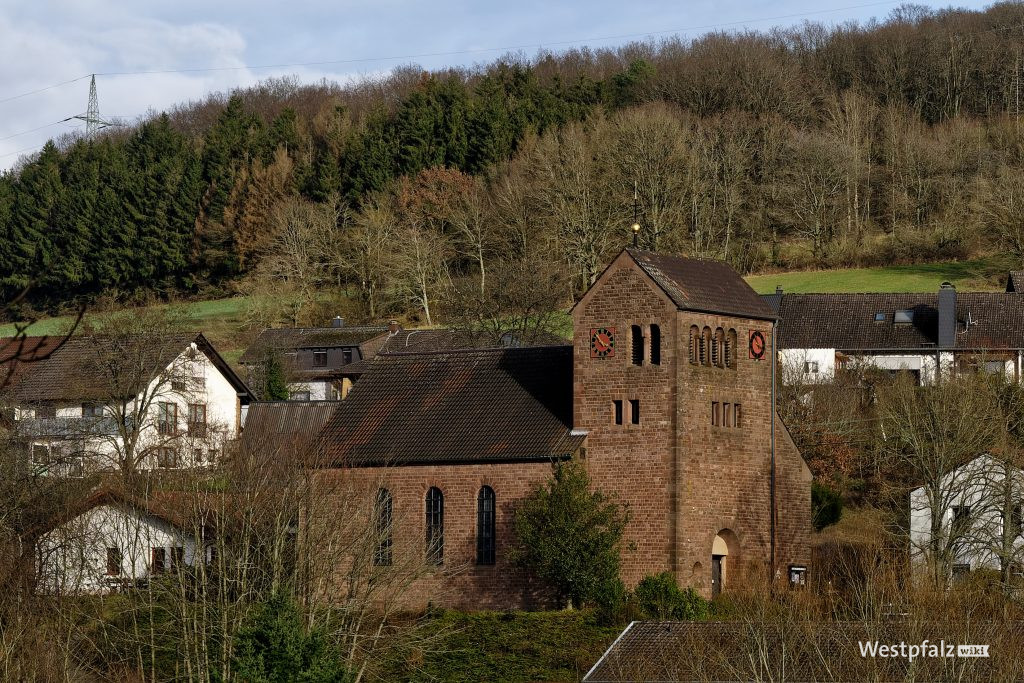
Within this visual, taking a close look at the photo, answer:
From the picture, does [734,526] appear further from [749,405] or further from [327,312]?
[327,312]

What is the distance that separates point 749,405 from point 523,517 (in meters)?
8.47

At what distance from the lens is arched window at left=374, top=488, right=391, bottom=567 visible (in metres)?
49.2

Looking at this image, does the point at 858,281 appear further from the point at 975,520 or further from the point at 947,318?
the point at 975,520

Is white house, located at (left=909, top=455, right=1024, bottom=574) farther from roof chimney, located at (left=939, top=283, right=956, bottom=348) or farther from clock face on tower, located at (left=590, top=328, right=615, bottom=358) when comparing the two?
roof chimney, located at (left=939, top=283, right=956, bottom=348)

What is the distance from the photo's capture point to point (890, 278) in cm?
9588

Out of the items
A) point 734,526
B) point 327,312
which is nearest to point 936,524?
point 734,526

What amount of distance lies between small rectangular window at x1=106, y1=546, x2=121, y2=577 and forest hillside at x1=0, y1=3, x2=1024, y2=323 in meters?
39.3

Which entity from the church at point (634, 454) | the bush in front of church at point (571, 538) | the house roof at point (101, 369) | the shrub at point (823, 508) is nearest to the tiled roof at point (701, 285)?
the church at point (634, 454)

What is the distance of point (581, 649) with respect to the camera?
45.2 meters

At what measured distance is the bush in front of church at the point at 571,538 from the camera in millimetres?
48188

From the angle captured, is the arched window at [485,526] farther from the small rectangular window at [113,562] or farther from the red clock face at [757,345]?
the small rectangular window at [113,562]

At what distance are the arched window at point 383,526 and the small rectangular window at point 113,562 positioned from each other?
6.88 metres

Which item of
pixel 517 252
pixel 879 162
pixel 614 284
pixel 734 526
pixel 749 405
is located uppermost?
pixel 879 162

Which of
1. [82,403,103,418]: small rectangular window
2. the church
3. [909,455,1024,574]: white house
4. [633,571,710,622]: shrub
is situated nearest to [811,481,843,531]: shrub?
the church
